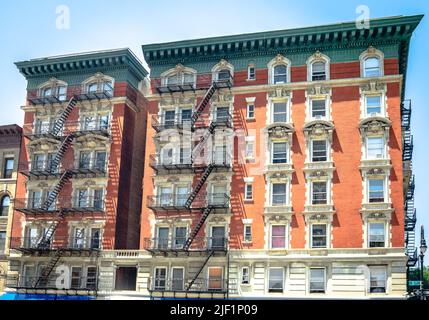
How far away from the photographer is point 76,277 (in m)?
43.2

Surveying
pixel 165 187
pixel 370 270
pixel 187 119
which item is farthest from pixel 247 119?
pixel 370 270

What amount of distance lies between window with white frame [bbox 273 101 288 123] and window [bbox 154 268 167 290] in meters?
14.3

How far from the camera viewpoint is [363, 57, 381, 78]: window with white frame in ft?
134

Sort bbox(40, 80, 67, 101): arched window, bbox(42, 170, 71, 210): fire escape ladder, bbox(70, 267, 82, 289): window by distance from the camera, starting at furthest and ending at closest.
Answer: bbox(40, 80, 67, 101): arched window → bbox(42, 170, 71, 210): fire escape ladder → bbox(70, 267, 82, 289): window

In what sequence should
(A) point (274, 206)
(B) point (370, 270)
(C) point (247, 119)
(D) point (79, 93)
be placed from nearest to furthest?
(B) point (370, 270)
(A) point (274, 206)
(C) point (247, 119)
(D) point (79, 93)

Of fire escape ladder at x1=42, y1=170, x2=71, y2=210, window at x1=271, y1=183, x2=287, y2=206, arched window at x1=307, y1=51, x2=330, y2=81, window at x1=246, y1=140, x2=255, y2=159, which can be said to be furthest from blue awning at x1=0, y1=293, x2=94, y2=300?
arched window at x1=307, y1=51, x2=330, y2=81

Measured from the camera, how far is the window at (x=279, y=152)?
41.1 metres

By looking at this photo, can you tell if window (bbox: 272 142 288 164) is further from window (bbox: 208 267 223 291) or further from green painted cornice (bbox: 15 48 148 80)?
green painted cornice (bbox: 15 48 148 80)

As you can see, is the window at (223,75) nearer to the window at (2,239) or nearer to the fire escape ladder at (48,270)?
the fire escape ladder at (48,270)

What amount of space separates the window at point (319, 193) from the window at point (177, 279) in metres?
11.1

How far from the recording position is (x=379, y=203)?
3803 centimetres

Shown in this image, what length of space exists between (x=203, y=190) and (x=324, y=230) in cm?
958

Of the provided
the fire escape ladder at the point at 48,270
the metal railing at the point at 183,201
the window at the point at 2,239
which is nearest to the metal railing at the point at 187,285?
the metal railing at the point at 183,201

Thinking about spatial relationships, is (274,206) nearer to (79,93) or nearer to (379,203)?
(379,203)
